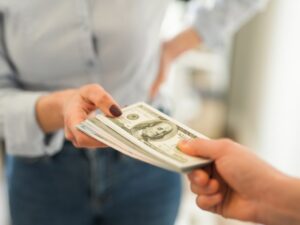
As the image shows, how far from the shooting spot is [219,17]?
46.4 inches

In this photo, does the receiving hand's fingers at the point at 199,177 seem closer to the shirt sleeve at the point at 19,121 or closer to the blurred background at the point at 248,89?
the shirt sleeve at the point at 19,121

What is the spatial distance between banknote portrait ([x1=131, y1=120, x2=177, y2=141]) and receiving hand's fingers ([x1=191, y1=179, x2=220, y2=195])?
3.5 inches

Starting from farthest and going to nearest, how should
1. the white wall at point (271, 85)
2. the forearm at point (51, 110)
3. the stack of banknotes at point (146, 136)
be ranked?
the white wall at point (271, 85)
the forearm at point (51, 110)
the stack of banknotes at point (146, 136)

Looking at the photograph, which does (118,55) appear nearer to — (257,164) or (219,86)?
(257,164)

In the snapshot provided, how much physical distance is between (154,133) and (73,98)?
148mm

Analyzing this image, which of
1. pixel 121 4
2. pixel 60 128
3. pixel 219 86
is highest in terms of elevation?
pixel 121 4

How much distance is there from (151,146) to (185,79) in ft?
6.50

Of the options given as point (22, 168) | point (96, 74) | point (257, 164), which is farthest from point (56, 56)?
point (257, 164)

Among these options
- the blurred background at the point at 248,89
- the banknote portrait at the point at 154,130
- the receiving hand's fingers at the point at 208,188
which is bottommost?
the blurred background at the point at 248,89

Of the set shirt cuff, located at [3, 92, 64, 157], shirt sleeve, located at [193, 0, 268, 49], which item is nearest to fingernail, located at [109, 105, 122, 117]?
shirt cuff, located at [3, 92, 64, 157]

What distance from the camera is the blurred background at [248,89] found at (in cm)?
173

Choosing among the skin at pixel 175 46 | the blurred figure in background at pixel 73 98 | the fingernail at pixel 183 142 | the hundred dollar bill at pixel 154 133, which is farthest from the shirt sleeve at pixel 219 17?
the fingernail at pixel 183 142

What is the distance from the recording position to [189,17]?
1.25m

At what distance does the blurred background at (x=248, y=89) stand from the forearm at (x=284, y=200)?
69 centimetres
